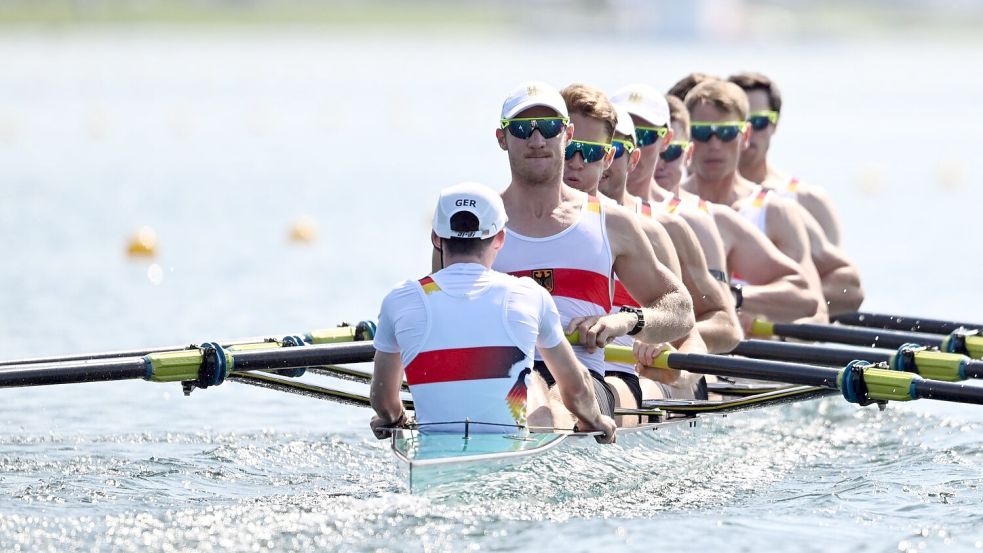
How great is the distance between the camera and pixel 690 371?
8.39 m

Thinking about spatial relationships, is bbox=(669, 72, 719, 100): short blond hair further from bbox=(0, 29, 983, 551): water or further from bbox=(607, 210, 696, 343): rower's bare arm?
bbox=(607, 210, 696, 343): rower's bare arm

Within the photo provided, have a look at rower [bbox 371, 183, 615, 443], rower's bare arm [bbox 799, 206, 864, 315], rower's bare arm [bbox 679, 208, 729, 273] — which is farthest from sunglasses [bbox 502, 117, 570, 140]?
rower's bare arm [bbox 799, 206, 864, 315]

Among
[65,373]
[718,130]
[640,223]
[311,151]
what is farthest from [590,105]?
[311,151]

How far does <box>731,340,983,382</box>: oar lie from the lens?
8.27 meters

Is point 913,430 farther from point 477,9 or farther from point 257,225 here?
point 477,9

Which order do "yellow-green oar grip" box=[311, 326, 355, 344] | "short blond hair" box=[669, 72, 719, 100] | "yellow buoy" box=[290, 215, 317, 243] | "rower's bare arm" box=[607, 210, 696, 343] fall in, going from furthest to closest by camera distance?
"yellow buoy" box=[290, 215, 317, 243], "short blond hair" box=[669, 72, 719, 100], "yellow-green oar grip" box=[311, 326, 355, 344], "rower's bare arm" box=[607, 210, 696, 343]

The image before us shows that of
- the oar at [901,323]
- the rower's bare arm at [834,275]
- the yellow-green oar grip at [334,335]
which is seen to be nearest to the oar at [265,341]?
the yellow-green oar grip at [334,335]

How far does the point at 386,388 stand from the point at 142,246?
11646 mm

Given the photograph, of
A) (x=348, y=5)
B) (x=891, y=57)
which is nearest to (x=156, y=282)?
(x=891, y=57)

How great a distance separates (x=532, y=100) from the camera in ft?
23.3

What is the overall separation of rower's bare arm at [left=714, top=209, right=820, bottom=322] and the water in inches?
29.7

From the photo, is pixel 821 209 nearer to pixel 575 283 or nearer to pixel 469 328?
pixel 575 283

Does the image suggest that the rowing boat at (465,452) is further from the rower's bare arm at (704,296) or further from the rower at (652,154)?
the rower at (652,154)

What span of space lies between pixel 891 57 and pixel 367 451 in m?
77.4
